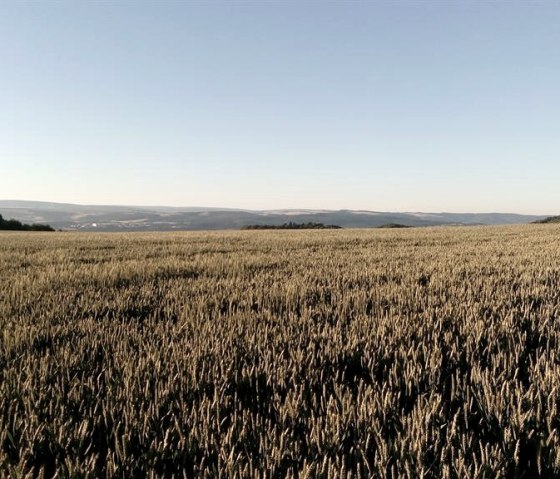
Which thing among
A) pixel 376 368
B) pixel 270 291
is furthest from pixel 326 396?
pixel 270 291

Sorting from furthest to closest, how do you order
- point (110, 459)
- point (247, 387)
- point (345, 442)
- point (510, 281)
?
point (510, 281) → point (247, 387) → point (345, 442) → point (110, 459)

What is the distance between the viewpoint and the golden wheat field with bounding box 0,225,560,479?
1.61m

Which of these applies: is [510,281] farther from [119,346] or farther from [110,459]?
[110,459]

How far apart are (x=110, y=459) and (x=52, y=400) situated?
748 mm

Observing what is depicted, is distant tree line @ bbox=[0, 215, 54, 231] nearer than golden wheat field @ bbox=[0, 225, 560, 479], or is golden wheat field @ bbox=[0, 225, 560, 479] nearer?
golden wheat field @ bbox=[0, 225, 560, 479]

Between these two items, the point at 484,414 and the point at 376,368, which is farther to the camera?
the point at 376,368

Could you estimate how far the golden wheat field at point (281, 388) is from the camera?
1607 millimetres

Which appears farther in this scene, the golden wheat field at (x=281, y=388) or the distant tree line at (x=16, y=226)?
the distant tree line at (x=16, y=226)

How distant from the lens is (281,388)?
2322 millimetres

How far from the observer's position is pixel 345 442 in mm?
1745

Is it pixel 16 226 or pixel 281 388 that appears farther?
pixel 16 226

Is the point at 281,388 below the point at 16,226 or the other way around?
the other way around

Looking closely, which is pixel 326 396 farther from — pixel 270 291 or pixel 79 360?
pixel 270 291

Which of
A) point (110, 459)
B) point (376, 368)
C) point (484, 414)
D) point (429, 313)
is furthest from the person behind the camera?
point (429, 313)
